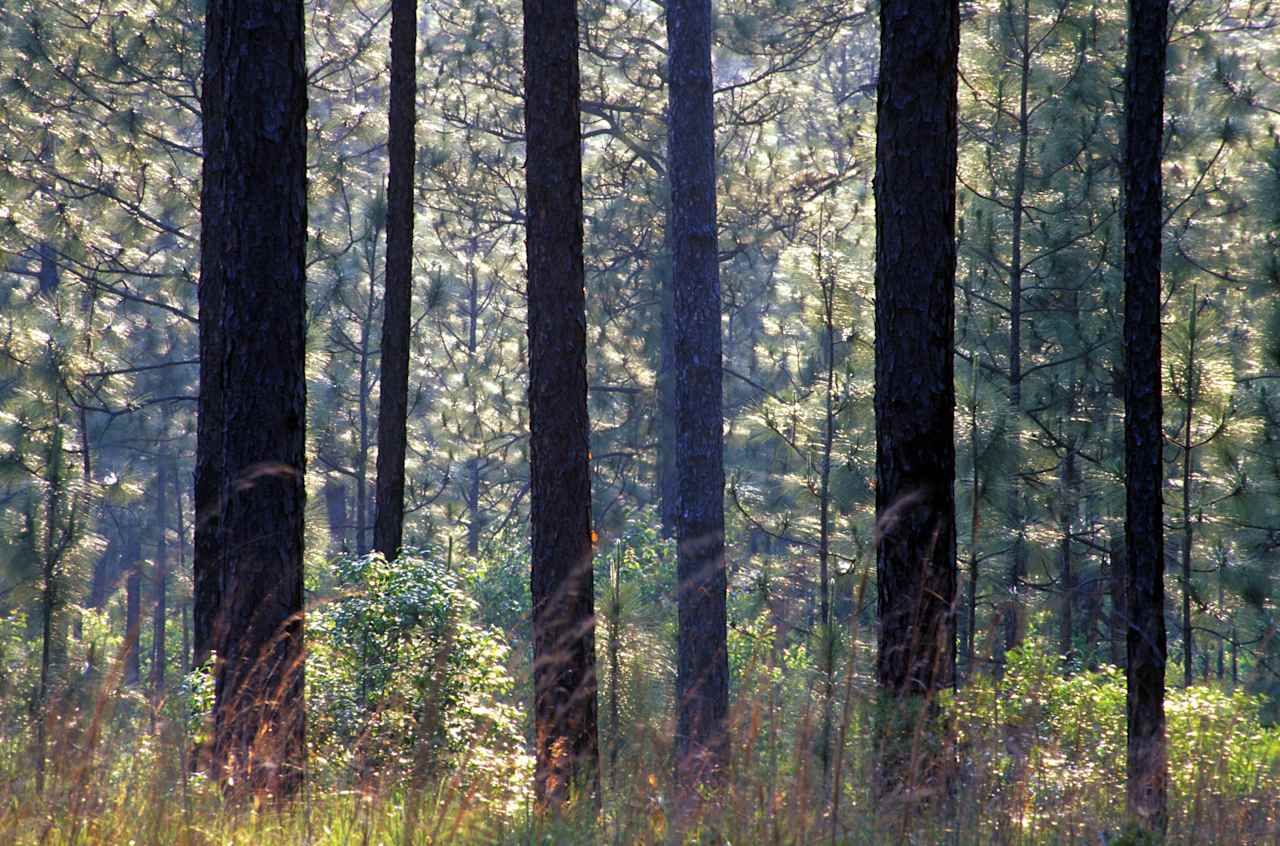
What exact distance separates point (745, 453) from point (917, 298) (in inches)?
931

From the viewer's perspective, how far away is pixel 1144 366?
25.0ft

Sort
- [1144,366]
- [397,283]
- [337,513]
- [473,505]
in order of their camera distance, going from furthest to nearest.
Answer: [337,513] → [473,505] → [397,283] → [1144,366]

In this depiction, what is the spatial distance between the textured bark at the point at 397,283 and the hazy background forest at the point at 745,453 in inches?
35.2

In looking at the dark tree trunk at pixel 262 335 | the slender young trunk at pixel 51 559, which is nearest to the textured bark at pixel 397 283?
the slender young trunk at pixel 51 559

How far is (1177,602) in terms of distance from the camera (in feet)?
53.3

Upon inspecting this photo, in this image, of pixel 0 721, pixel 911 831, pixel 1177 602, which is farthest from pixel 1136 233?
pixel 1177 602

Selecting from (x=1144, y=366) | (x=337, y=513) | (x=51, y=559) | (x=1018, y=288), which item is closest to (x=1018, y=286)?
(x=1018, y=288)

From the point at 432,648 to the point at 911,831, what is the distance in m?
4.28

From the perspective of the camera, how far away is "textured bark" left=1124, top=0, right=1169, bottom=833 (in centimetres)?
753

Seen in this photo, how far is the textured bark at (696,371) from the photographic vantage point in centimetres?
1234

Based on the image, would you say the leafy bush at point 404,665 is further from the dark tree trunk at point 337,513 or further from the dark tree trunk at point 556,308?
the dark tree trunk at point 337,513

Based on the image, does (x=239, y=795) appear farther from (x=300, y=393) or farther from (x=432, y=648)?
(x=432, y=648)

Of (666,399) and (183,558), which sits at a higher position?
(666,399)

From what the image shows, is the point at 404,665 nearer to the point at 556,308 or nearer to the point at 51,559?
the point at 556,308
